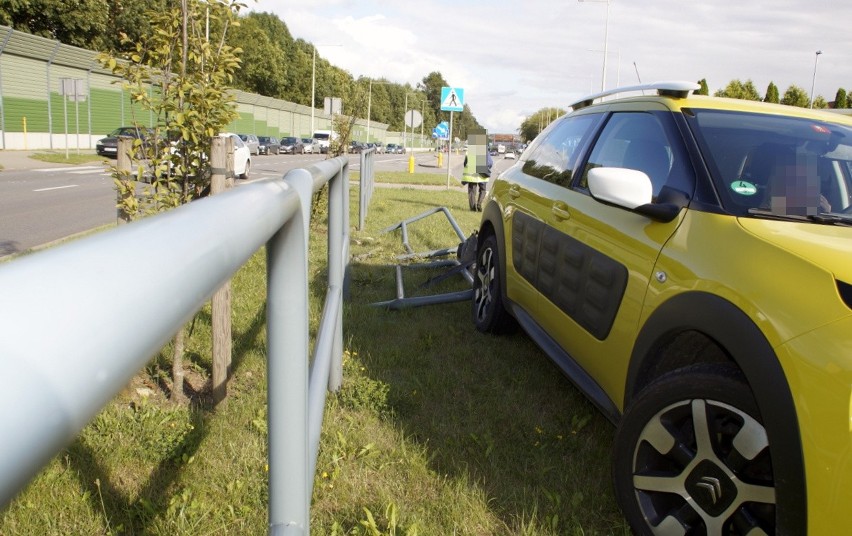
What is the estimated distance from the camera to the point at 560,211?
4051 mm

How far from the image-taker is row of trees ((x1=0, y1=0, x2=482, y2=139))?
8.59m

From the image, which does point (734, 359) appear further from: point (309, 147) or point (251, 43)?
point (251, 43)

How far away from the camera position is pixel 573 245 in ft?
12.4

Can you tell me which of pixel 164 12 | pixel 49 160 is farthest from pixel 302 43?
pixel 164 12

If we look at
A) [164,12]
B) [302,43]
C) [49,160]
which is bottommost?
[49,160]

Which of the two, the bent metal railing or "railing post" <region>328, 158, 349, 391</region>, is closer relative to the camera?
the bent metal railing

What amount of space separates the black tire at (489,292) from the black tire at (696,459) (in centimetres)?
249

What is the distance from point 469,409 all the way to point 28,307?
3.70 meters

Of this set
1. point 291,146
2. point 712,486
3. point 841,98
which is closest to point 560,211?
point 712,486

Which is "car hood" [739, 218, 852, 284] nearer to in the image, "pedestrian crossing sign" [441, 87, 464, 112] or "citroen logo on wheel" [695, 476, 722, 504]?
"citroen logo on wheel" [695, 476, 722, 504]

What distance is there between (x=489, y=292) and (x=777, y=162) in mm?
2558

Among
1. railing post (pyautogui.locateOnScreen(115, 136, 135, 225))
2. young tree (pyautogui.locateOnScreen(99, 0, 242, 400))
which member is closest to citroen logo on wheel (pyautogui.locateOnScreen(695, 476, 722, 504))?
young tree (pyautogui.locateOnScreen(99, 0, 242, 400))

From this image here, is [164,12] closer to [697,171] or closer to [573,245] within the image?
[573,245]

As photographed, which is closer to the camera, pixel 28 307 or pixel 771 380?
pixel 28 307
